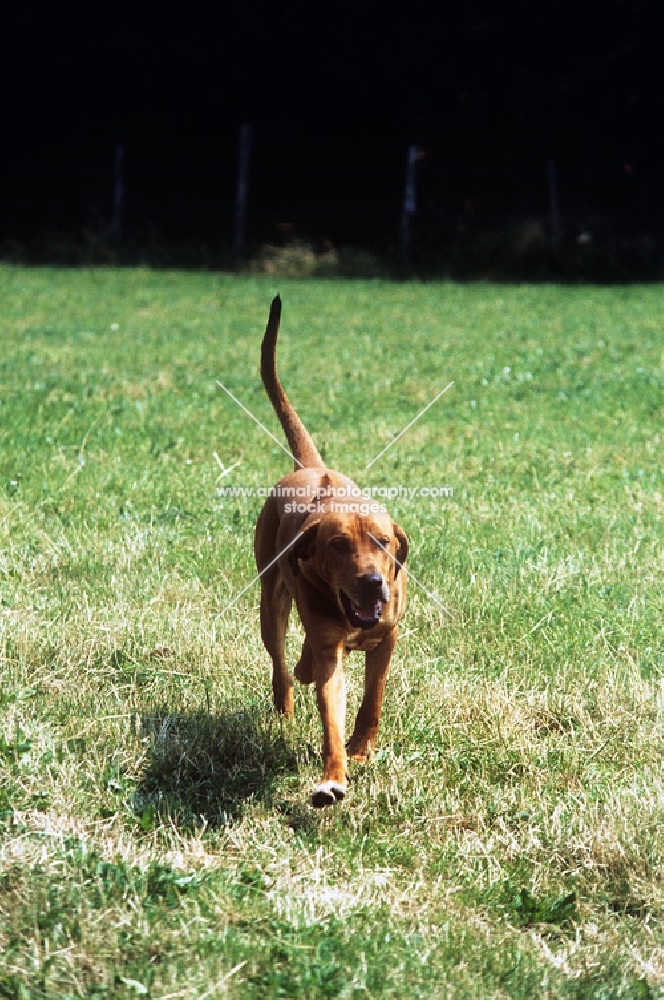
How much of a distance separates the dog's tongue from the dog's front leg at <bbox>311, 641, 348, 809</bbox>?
22cm

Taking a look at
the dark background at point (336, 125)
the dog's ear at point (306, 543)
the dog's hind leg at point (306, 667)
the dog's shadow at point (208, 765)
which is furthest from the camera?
the dark background at point (336, 125)

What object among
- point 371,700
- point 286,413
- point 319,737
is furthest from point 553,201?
point 371,700

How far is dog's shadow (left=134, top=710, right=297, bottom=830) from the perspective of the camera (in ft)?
10.2

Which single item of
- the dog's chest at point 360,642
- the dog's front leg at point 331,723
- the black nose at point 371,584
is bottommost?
the dog's front leg at point 331,723

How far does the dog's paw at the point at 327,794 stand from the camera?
2.83m

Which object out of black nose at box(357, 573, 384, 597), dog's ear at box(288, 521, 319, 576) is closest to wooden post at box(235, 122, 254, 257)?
dog's ear at box(288, 521, 319, 576)

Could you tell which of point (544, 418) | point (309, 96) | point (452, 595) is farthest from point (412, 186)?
point (452, 595)

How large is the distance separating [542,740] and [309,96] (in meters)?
23.1

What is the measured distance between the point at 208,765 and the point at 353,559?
881 millimetres

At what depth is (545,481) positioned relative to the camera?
608 centimetres

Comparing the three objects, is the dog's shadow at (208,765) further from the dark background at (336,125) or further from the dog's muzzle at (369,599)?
the dark background at (336,125)

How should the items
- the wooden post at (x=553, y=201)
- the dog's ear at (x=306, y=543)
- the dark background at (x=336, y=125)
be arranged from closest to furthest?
the dog's ear at (x=306, y=543), the wooden post at (x=553, y=201), the dark background at (x=336, y=125)

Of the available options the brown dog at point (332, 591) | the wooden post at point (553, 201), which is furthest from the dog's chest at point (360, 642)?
the wooden post at point (553, 201)

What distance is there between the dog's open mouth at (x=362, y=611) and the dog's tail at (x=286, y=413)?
36.1 inches
